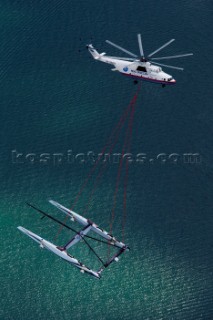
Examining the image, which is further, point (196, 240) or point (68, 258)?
point (196, 240)

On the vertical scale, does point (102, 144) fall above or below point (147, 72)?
below

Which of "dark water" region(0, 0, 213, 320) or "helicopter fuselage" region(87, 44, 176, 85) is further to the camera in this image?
"helicopter fuselage" region(87, 44, 176, 85)

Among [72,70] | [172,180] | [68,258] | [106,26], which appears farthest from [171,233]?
[106,26]

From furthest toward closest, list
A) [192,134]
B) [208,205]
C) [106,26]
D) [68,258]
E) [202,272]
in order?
[106,26], [192,134], [208,205], [202,272], [68,258]

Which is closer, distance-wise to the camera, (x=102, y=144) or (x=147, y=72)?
(x=147, y=72)

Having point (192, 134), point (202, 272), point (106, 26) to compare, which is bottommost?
point (202, 272)

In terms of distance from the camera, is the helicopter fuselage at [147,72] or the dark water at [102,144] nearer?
the dark water at [102,144]

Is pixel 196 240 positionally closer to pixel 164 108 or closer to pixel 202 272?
pixel 202 272

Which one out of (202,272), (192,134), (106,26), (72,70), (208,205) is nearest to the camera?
(202,272)
